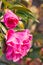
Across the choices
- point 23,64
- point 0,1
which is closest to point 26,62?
point 23,64

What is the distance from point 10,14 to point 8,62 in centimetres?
100

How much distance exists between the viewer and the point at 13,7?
115 cm

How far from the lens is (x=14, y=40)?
1.02 m

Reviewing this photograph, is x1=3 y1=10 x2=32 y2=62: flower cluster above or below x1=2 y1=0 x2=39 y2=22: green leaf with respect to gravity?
below

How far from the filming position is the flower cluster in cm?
102

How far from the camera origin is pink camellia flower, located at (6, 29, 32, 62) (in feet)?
3.33

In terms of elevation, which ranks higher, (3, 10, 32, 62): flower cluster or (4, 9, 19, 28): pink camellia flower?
(4, 9, 19, 28): pink camellia flower

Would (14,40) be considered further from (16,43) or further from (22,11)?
(22,11)

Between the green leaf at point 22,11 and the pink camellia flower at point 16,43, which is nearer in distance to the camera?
the pink camellia flower at point 16,43

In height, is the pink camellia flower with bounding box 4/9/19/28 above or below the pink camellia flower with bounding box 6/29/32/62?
above

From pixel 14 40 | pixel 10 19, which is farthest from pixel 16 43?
pixel 10 19

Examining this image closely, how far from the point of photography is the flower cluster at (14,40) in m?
1.02

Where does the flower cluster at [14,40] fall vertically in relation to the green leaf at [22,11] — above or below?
below

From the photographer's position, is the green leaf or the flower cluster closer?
the flower cluster
